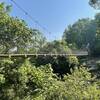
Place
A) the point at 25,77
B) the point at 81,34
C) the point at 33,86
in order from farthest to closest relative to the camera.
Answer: the point at 81,34 < the point at 33,86 < the point at 25,77

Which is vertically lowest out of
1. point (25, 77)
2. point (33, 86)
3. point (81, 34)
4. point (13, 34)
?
point (33, 86)

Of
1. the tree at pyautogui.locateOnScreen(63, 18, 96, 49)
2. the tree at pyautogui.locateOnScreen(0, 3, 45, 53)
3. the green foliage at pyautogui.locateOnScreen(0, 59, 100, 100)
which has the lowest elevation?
the green foliage at pyautogui.locateOnScreen(0, 59, 100, 100)

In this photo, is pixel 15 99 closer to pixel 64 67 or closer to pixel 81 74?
Result: pixel 81 74

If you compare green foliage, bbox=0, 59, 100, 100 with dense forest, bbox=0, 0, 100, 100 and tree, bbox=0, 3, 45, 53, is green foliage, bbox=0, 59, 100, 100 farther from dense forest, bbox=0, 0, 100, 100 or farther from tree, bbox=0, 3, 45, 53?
tree, bbox=0, 3, 45, 53

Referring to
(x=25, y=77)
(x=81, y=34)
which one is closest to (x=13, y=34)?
(x=25, y=77)

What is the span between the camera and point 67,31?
5791cm

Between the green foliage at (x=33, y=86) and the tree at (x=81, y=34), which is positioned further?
the tree at (x=81, y=34)

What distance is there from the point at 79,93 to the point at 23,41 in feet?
12.0

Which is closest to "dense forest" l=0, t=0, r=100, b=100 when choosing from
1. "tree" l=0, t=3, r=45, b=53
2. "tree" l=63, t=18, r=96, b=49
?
"tree" l=0, t=3, r=45, b=53

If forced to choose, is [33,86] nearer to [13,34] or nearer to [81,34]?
[13,34]

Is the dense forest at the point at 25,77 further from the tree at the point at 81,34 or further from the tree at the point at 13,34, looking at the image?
the tree at the point at 81,34

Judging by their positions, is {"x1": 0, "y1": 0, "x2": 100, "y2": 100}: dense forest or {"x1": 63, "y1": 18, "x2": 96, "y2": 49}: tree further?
{"x1": 63, "y1": 18, "x2": 96, "y2": 49}: tree

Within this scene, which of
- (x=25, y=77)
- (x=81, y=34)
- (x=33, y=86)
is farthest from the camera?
(x=81, y=34)

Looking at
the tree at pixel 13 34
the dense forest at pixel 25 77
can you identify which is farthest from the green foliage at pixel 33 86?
the tree at pixel 13 34
